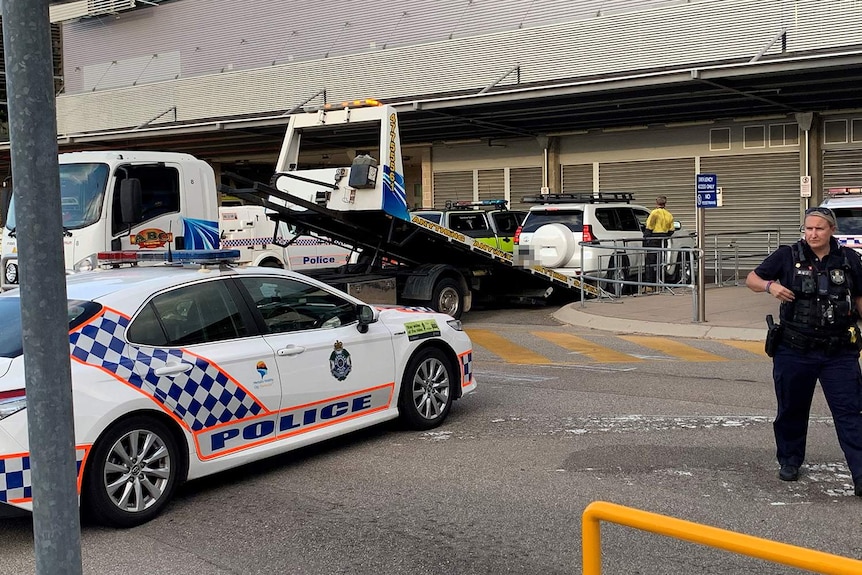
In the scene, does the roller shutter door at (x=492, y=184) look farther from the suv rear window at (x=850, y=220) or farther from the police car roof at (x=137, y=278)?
the police car roof at (x=137, y=278)

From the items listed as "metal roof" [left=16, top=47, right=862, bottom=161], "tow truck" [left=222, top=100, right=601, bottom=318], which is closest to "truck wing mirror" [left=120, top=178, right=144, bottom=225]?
"tow truck" [left=222, top=100, right=601, bottom=318]

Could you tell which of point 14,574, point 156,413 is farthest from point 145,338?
point 14,574

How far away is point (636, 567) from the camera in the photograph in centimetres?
484

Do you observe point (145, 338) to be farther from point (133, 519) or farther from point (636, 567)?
point (636, 567)

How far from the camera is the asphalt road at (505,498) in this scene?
16.6 feet

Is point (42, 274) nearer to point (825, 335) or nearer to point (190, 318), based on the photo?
point (190, 318)

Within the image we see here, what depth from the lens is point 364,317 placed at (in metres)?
7.41

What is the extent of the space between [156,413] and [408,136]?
24.6 metres

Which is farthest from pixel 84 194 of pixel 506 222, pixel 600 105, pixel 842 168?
pixel 842 168

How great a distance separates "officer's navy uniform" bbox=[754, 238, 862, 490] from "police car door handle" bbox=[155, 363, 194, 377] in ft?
12.0

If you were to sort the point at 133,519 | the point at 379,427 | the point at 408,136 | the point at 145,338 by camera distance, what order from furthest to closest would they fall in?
the point at 408,136, the point at 379,427, the point at 145,338, the point at 133,519

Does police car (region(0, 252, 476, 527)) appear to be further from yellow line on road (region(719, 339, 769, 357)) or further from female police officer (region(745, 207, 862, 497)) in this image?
yellow line on road (region(719, 339, 769, 357))

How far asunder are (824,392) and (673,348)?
22.1ft

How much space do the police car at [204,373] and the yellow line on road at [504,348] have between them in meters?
3.95
